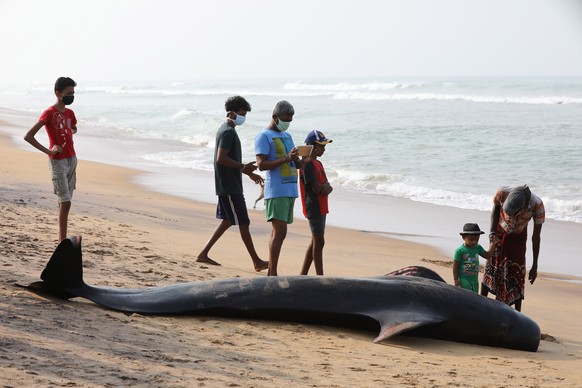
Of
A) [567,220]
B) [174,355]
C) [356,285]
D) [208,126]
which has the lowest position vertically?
[174,355]

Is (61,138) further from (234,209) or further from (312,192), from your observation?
(312,192)

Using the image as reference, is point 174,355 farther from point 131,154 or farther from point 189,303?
point 131,154

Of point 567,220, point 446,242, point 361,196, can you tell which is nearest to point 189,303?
point 446,242

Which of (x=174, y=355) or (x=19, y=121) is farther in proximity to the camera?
(x=19, y=121)

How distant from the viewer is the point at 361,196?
706 inches

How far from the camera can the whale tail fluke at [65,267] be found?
6320mm

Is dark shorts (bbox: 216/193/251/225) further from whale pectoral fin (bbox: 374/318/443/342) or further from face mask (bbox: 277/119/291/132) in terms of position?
whale pectoral fin (bbox: 374/318/443/342)

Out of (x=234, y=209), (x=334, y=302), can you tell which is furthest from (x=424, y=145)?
(x=334, y=302)

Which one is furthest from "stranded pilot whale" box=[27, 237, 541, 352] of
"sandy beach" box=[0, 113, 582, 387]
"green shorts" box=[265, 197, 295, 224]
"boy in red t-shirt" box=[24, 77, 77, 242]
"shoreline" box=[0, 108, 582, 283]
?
"shoreline" box=[0, 108, 582, 283]

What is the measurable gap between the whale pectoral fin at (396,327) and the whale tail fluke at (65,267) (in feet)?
7.73

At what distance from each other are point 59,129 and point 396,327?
13.0 ft

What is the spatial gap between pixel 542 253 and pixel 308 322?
6494mm

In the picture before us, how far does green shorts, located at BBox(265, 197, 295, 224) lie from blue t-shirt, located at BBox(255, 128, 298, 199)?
40mm

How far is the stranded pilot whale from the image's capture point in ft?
21.1
